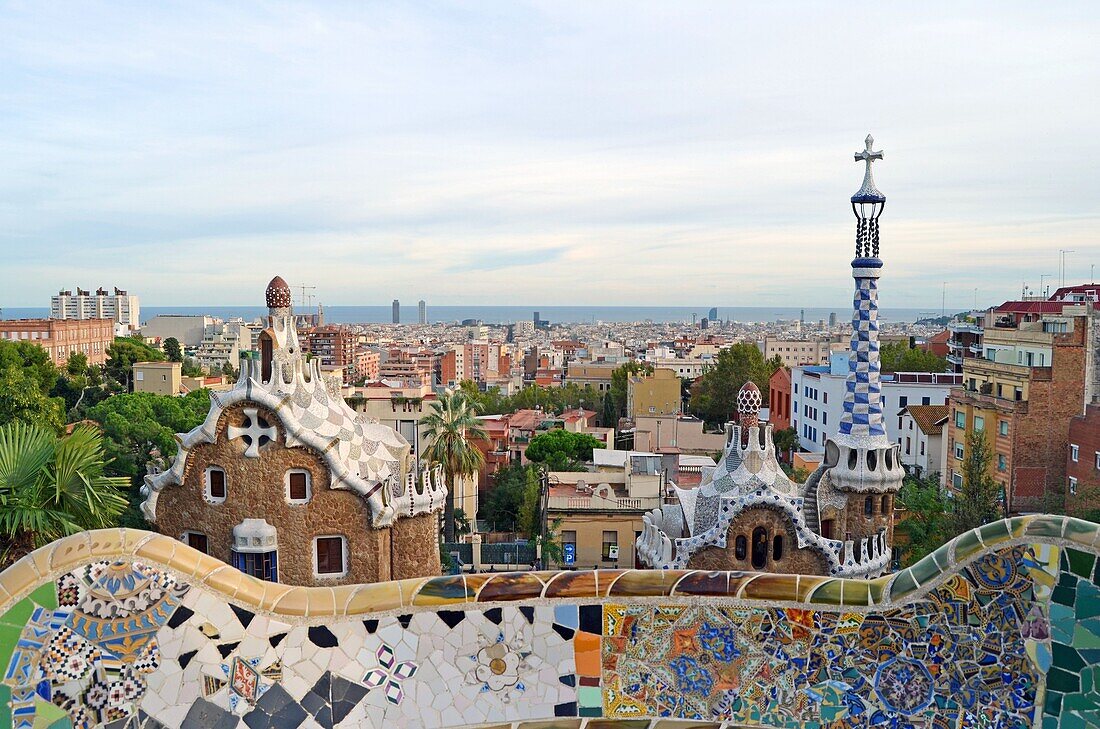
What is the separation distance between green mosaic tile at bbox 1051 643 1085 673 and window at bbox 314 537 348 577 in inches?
397

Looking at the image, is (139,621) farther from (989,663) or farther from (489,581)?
(989,663)

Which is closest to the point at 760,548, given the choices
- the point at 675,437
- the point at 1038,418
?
the point at 1038,418

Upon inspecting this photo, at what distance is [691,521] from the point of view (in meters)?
12.0

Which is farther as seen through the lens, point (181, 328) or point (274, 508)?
point (181, 328)

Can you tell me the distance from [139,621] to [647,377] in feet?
153

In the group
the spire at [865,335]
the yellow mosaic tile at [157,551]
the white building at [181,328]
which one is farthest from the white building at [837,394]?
the white building at [181,328]

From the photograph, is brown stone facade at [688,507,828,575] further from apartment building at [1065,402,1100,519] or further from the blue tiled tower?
apartment building at [1065,402,1100,519]

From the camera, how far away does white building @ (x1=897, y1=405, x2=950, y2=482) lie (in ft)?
111

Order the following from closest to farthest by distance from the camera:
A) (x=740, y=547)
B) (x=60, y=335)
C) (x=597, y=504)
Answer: (x=740, y=547) < (x=597, y=504) < (x=60, y=335)

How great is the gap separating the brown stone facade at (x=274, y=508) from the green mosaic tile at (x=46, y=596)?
8.22m

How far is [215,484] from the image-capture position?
1283 cm

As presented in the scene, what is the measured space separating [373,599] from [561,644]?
99 centimetres

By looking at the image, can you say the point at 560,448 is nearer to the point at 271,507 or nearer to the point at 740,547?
the point at 271,507

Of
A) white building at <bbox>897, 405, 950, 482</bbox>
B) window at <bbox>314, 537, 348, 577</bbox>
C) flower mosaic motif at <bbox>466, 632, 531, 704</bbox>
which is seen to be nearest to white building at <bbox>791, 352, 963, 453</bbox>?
white building at <bbox>897, 405, 950, 482</bbox>
